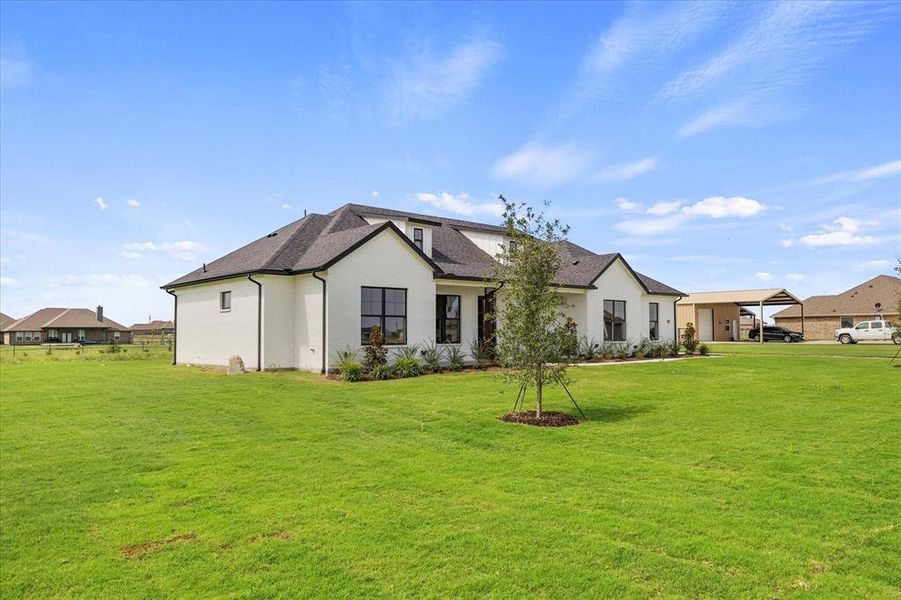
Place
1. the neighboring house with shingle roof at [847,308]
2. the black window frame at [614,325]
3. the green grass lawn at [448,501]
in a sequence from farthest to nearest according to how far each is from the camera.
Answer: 1. the neighboring house with shingle roof at [847,308]
2. the black window frame at [614,325]
3. the green grass lawn at [448,501]

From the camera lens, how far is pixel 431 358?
18922 mm

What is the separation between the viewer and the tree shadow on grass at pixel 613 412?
412 inches

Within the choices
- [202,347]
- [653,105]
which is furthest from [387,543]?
[202,347]

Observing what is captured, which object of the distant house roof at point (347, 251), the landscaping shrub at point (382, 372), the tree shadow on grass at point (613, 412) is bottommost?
the tree shadow on grass at point (613, 412)

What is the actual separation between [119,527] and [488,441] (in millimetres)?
4933

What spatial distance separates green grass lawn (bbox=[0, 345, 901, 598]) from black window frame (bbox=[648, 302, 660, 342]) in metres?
16.8

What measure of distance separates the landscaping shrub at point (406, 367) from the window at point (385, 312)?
1300 mm

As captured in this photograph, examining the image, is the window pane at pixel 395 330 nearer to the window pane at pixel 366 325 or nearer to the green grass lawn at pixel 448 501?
the window pane at pixel 366 325

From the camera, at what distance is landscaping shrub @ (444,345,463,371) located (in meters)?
19.4

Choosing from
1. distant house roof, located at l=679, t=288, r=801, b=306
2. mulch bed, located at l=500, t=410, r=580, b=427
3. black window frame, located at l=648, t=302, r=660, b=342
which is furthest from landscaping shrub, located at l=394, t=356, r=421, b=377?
distant house roof, located at l=679, t=288, r=801, b=306

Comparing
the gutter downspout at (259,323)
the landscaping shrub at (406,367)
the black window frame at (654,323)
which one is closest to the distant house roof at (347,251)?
the gutter downspout at (259,323)

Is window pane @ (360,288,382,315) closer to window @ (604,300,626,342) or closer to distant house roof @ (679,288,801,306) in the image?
window @ (604,300,626,342)

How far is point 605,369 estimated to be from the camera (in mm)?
19844

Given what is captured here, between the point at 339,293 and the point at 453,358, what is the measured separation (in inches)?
183
